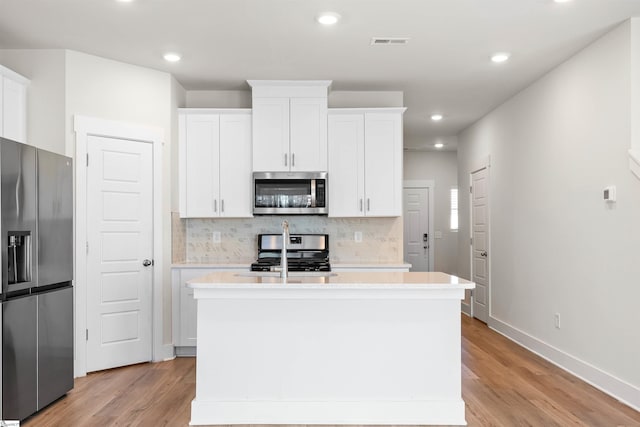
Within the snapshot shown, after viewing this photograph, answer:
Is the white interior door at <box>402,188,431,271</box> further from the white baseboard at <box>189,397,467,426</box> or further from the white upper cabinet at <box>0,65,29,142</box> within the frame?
the white upper cabinet at <box>0,65,29,142</box>

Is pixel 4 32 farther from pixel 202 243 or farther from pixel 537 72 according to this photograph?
pixel 537 72

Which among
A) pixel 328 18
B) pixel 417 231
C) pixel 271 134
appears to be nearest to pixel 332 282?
pixel 328 18

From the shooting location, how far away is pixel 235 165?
4898 mm

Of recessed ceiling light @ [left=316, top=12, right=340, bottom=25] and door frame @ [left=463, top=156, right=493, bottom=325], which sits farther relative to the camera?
door frame @ [left=463, top=156, right=493, bottom=325]

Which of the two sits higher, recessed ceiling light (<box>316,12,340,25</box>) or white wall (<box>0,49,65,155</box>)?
recessed ceiling light (<box>316,12,340,25</box>)

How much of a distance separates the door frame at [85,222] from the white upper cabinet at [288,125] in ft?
3.10

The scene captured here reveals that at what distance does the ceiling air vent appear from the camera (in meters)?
3.79

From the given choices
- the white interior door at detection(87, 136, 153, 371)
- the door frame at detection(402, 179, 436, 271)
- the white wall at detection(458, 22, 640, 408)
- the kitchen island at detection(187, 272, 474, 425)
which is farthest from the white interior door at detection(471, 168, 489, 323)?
the white interior door at detection(87, 136, 153, 371)

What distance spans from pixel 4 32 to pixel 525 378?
15.8 feet

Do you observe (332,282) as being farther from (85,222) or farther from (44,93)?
(44,93)

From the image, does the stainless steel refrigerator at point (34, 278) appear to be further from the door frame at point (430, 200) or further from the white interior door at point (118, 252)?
the door frame at point (430, 200)

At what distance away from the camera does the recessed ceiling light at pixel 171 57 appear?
163 inches

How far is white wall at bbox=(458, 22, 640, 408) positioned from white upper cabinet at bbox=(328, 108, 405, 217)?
1365 mm

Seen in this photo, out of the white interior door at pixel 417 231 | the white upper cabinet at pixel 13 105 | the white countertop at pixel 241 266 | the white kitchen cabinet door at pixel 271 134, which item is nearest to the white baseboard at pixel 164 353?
the white countertop at pixel 241 266
